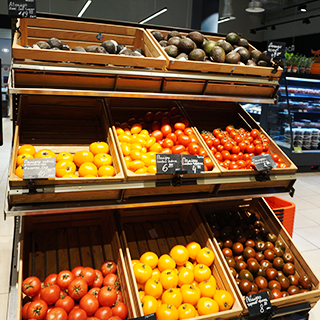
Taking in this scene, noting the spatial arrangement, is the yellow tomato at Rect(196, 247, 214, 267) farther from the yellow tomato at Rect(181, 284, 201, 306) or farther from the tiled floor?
the tiled floor

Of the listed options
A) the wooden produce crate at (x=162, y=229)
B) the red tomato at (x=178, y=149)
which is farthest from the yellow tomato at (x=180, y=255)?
the red tomato at (x=178, y=149)

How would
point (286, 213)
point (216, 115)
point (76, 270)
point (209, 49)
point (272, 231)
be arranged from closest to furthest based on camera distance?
point (76, 270), point (209, 49), point (272, 231), point (216, 115), point (286, 213)

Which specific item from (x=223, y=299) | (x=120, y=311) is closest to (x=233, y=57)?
(x=223, y=299)

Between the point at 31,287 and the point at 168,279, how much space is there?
2.74ft

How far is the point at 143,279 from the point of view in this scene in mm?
1910

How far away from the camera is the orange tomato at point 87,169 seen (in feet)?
5.97

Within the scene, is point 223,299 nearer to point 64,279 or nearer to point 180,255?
point 180,255

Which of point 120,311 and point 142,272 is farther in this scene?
point 142,272

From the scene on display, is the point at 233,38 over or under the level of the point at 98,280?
over

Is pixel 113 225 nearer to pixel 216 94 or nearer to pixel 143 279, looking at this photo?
pixel 143 279

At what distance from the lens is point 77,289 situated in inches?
70.6

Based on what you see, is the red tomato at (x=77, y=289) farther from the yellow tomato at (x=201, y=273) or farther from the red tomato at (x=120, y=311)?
the yellow tomato at (x=201, y=273)

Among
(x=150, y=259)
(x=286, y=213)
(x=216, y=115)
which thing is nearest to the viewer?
(x=150, y=259)

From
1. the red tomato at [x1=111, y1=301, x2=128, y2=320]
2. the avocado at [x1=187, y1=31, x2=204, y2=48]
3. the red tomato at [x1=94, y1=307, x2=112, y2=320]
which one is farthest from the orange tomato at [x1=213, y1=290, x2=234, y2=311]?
the avocado at [x1=187, y1=31, x2=204, y2=48]
